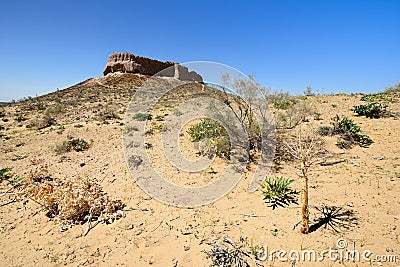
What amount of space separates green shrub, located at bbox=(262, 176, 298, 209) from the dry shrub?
2.99 m

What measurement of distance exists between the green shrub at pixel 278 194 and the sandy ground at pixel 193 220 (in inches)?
6.1

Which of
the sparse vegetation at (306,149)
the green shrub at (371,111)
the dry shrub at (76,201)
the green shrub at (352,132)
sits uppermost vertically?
the green shrub at (371,111)

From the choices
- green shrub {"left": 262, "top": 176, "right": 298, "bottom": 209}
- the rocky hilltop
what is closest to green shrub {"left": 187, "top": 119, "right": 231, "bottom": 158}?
green shrub {"left": 262, "top": 176, "right": 298, "bottom": 209}

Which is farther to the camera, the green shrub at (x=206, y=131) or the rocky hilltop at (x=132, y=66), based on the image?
the rocky hilltop at (x=132, y=66)

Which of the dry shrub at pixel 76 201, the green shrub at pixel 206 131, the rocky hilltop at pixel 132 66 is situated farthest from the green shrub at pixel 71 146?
the rocky hilltop at pixel 132 66

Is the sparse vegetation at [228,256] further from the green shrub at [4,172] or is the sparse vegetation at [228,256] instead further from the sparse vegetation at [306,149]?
the green shrub at [4,172]

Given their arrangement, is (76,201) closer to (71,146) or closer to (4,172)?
(4,172)

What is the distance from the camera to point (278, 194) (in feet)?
15.9

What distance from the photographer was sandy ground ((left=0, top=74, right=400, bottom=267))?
3.47m

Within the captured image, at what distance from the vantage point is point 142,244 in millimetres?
3729

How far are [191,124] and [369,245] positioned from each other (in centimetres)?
661

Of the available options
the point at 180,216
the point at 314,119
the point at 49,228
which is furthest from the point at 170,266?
the point at 314,119

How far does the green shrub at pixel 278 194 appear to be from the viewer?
464 cm

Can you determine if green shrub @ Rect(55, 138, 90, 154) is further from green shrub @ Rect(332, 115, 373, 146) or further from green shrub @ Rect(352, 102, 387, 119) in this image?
green shrub @ Rect(352, 102, 387, 119)
